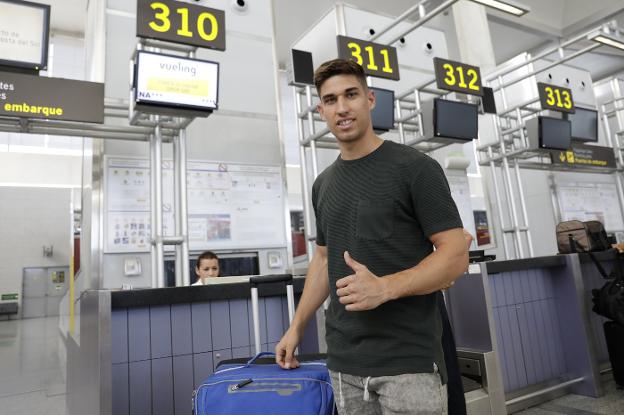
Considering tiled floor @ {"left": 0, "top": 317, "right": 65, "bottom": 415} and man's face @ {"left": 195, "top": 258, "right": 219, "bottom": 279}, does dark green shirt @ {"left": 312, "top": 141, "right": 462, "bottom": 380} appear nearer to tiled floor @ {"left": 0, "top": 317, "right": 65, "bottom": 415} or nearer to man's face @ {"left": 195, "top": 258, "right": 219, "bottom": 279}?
man's face @ {"left": 195, "top": 258, "right": 219, "bottom": 279}

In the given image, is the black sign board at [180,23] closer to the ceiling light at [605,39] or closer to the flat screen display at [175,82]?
the flat screen display at [175,82]

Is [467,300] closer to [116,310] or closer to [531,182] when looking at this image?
[116,310]

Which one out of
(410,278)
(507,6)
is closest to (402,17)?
(507,6)

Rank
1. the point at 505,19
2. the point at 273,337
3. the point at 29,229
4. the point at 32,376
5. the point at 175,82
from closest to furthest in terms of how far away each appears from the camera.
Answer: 1. the point at 273,337
2. the point at 175,82
3. the point at 32,376
4. the point at 505,19
5. the point at 29,229

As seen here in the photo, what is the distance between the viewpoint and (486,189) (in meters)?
7.11

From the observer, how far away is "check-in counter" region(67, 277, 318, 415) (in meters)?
1.96

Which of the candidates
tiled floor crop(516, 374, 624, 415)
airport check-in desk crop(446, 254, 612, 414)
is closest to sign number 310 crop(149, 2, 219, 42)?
airport check-in desk crop(446, 254, 612, 414)

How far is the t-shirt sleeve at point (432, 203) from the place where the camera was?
100 cm

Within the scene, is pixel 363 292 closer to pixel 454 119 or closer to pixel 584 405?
pixel 584 405

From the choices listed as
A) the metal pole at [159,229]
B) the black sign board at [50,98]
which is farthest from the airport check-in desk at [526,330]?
the black sign board at [50,98]

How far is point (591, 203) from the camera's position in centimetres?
745

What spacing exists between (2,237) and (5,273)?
43.0 inches

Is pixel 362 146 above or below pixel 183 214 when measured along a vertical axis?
below

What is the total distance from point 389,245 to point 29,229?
16095 millimetres
